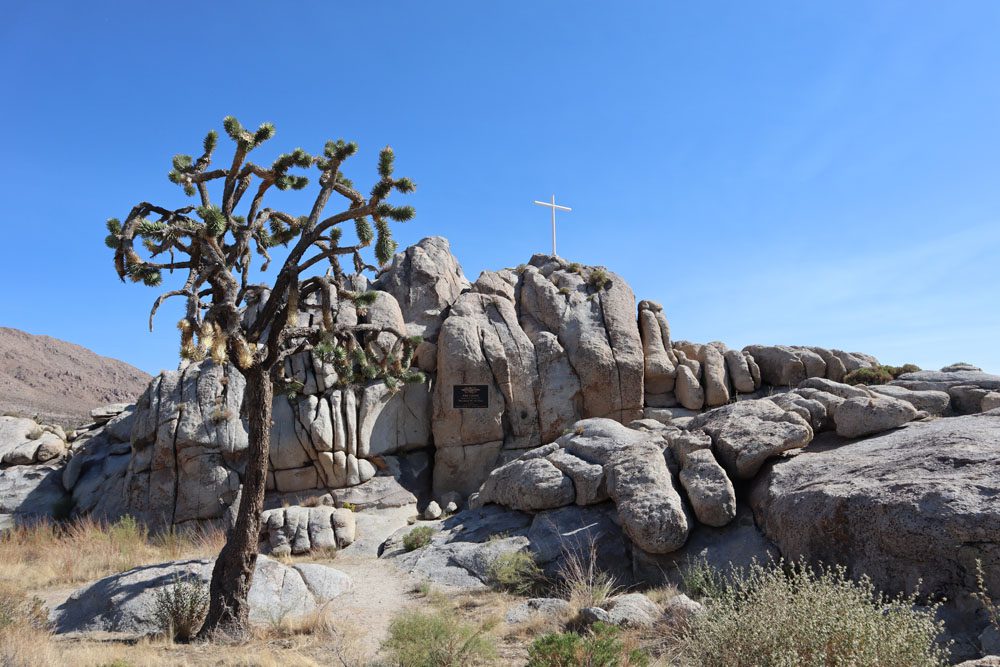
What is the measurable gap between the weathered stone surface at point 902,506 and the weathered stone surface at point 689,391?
10.6 m

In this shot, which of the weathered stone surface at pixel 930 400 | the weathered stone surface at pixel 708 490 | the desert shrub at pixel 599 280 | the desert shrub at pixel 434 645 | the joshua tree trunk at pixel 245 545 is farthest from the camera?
the desert shrub at pixel 599 280

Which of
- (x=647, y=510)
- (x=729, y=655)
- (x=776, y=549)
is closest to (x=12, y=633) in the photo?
(x=729, y=655)

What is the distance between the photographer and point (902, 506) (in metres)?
8.91

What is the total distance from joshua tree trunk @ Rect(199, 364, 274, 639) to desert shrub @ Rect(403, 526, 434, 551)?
5.00 m

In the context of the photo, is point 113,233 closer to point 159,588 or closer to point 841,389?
point 159,588

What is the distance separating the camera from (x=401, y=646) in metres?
7.68

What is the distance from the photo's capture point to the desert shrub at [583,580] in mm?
10140

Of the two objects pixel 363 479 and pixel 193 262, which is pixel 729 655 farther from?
pixel 363 479

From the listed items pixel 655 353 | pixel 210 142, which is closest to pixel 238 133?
pixel 210 142

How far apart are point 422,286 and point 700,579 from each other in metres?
15.8

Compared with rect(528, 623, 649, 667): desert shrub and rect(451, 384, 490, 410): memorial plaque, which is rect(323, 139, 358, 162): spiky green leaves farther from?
rect(451, 384, 490, 410): memorial plaque

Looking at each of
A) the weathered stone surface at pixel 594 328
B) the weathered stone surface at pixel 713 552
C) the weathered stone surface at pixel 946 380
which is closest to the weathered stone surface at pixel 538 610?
the weathered stone surface at pixel 713 552

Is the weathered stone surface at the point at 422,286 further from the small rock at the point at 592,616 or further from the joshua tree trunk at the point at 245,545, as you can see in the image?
the small rock at the point at 592,616

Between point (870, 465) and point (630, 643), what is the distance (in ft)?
17.4
